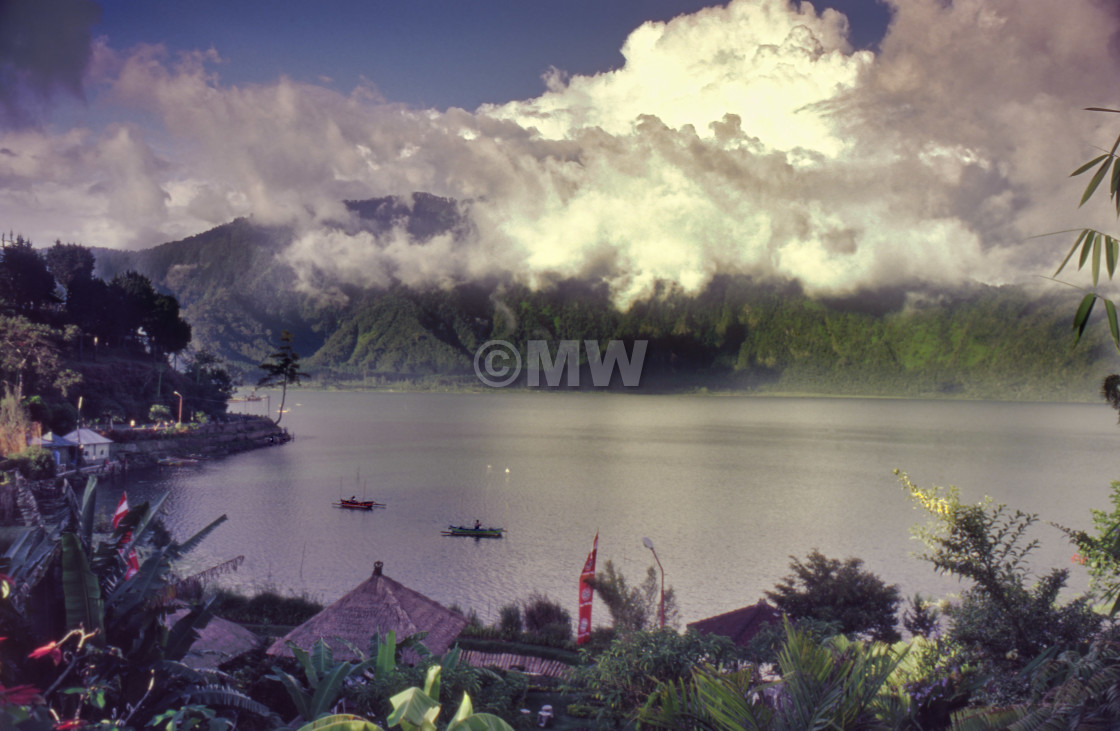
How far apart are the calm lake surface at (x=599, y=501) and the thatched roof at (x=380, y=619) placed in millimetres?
4041

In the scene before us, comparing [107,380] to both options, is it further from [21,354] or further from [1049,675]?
[1049,675]

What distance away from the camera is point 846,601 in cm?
1519

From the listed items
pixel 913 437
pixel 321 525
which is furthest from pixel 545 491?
pixel 913 437

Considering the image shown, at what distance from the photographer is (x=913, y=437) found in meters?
87.2

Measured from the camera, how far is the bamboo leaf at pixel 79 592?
183 inches

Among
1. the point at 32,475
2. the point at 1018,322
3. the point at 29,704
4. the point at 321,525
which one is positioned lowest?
the point at 321,525

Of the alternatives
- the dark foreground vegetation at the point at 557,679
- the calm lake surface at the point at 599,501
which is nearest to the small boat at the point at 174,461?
the calm lake surface at the point at 599,501

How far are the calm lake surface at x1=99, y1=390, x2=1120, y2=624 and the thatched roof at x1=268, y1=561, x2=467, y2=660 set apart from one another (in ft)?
13.3

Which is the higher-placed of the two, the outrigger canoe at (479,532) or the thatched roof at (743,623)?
the thatched roof at (743,623)

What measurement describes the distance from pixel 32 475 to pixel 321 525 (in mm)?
12781

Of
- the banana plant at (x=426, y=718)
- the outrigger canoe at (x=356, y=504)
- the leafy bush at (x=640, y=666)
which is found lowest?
the outrigger canoe at (x=356, y=504)

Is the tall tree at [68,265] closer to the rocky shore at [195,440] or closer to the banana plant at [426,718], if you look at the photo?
the rocky shore at [195,440]

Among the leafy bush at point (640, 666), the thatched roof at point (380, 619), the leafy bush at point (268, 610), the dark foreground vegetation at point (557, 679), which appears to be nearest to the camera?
the dark foreground vegetation at point (557, 679)

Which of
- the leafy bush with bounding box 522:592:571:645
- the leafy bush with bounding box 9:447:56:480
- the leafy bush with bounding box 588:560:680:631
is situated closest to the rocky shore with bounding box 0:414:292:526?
the leafy bush with bounding box 9:447:56:480
